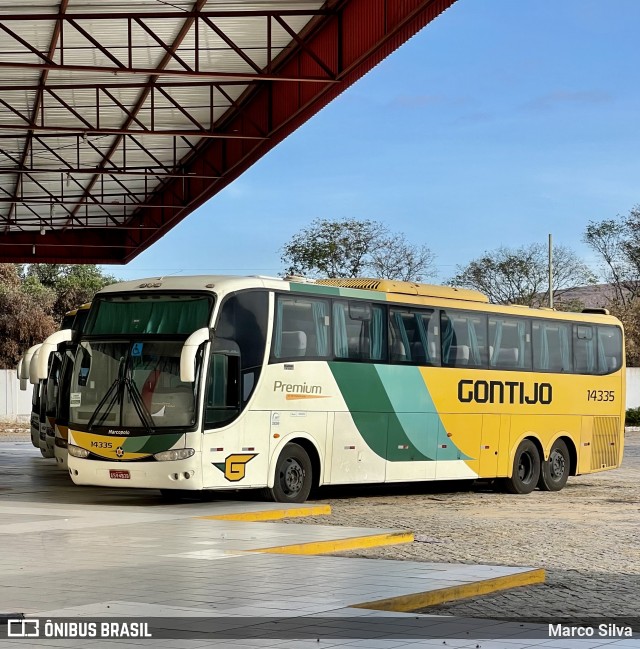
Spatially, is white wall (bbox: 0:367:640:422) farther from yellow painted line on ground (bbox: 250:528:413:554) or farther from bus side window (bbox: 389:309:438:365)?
yellow painted line on ground (bbox: 250:528:413:554)

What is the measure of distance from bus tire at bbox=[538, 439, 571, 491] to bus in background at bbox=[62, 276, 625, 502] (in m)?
0.04

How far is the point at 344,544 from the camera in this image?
44.0ft

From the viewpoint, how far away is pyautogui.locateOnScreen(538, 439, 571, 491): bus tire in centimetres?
2461

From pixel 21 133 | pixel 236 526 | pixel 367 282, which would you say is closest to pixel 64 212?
pixel 21 133

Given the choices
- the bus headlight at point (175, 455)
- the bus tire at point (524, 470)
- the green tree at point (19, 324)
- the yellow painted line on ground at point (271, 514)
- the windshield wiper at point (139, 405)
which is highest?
the green tree at point (19, 324)

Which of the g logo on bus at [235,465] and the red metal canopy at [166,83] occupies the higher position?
the red metal canopy at [166,83]

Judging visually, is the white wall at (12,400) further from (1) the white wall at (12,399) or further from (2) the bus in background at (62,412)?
(2) the bus in background at (62,412)

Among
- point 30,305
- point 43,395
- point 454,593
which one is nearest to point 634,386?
point 30,305

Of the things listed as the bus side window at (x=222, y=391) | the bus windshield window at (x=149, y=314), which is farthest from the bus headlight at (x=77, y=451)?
the bus side window at (x=222, y=391)

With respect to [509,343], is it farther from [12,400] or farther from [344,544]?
[12,400]

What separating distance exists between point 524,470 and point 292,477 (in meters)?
6.48

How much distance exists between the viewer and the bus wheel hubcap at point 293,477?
19.4 metres

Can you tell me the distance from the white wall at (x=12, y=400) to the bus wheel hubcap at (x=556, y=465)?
3224cm

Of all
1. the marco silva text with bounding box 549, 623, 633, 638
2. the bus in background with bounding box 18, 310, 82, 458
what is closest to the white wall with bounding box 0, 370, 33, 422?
the bus in background with bounding box 18, 310, 82, 458
